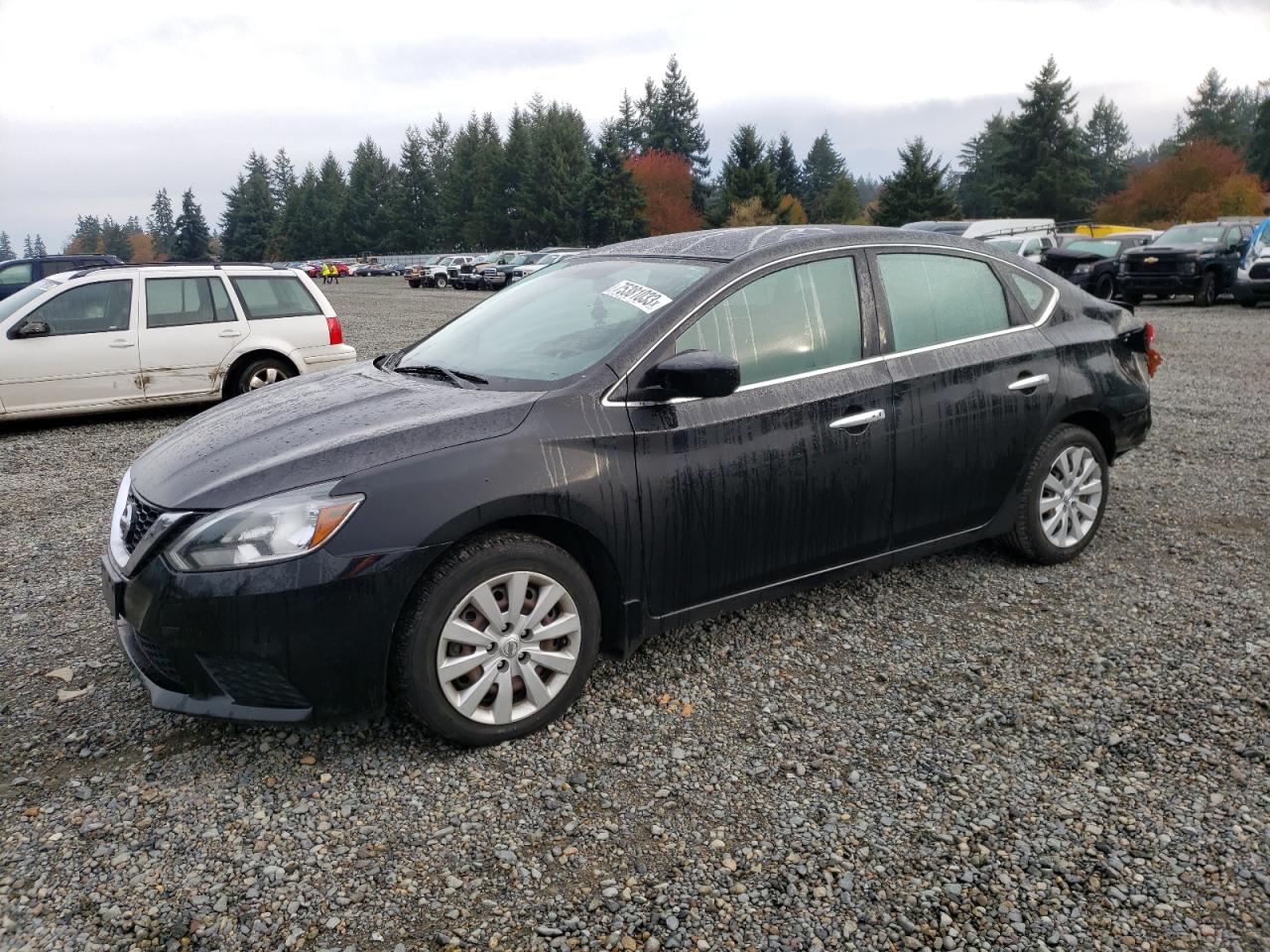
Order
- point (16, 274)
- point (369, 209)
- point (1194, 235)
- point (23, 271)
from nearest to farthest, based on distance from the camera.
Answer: point (16, 274)
point (23, 271)
point (1194, 235)
point (369, 209)

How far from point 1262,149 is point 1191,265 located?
5748cm

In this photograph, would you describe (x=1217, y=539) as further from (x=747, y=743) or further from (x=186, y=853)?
(x=186, y=853)

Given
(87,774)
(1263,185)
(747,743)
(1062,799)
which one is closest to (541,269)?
(747,743)

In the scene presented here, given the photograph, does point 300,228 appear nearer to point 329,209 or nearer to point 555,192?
point 329,209

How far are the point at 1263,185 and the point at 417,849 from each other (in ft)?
253

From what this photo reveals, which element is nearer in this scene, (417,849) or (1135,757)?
(417,849)

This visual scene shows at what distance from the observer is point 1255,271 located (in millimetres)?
18734

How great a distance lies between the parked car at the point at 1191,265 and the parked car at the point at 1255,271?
0.35 metres

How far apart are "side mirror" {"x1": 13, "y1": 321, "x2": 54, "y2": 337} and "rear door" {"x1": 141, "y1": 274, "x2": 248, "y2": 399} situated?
2.57 ft

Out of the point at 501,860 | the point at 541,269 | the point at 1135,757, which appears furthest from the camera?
the point at 541,269

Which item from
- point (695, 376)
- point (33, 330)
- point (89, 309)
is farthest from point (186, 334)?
point (695, 376)

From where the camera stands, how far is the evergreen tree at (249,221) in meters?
109

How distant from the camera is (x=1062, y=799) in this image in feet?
9.62

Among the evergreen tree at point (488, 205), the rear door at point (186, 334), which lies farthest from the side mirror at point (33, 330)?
the evergreen tree at point (488, 205)
